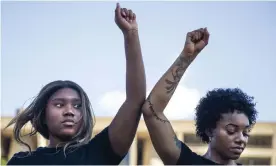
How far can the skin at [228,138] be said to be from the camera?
3.40 meters

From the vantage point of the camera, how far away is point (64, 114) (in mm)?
3320

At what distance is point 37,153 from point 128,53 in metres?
0.78

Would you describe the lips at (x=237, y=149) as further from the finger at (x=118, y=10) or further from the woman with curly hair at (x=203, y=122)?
the finger at (x=118, y=10)

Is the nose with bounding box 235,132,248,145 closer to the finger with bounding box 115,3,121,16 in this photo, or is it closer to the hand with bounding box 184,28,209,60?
the hand with bounding box 184,28,209,60

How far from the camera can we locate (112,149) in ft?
10.6

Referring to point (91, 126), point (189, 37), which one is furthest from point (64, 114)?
point (189, 37)

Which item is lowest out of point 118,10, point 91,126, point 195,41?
point 91,126

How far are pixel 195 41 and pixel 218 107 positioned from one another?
55 centimetres

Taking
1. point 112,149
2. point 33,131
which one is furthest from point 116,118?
point 33,131

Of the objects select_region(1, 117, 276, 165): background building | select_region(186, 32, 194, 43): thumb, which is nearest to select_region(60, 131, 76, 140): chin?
select_region(186, 32, 194, 43): thumb

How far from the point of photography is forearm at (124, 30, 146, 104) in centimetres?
323

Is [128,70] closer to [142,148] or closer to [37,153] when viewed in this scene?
[37,153]

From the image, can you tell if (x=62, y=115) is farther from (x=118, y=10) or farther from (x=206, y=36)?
(x=206, y=36)

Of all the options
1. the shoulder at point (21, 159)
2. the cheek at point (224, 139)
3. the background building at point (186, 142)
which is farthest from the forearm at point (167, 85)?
the background building at point (186, 142)
